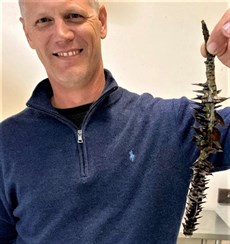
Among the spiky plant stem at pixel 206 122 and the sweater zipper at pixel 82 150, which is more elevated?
the spiky plant stem at pixel 206 122

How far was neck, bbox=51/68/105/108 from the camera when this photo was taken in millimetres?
1127

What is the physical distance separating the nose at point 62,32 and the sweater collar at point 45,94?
186 millimetres

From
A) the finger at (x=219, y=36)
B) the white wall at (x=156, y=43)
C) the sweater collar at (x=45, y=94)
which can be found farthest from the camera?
the white wall at (x=156, y=43)

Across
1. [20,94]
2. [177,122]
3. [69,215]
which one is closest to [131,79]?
[20,94]

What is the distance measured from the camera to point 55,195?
99 cm

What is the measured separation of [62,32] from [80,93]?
21cm

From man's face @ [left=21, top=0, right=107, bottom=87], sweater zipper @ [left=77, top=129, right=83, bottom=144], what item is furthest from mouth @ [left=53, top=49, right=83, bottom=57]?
sweater zipper @ [left=77, top=129, right=83, bottom=144]

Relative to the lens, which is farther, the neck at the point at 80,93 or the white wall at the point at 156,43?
the white wall at the point at 156,43

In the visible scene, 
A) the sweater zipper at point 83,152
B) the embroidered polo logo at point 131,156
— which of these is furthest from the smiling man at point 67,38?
the embroidered polo logo at point 131,156

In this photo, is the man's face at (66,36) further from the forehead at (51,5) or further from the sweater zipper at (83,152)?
the sweater zipper at (83,152)

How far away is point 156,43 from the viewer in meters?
1.76

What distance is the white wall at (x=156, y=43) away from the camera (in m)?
1.73

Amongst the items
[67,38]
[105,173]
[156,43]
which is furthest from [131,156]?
[156,43]

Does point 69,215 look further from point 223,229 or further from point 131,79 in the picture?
point 131,79
